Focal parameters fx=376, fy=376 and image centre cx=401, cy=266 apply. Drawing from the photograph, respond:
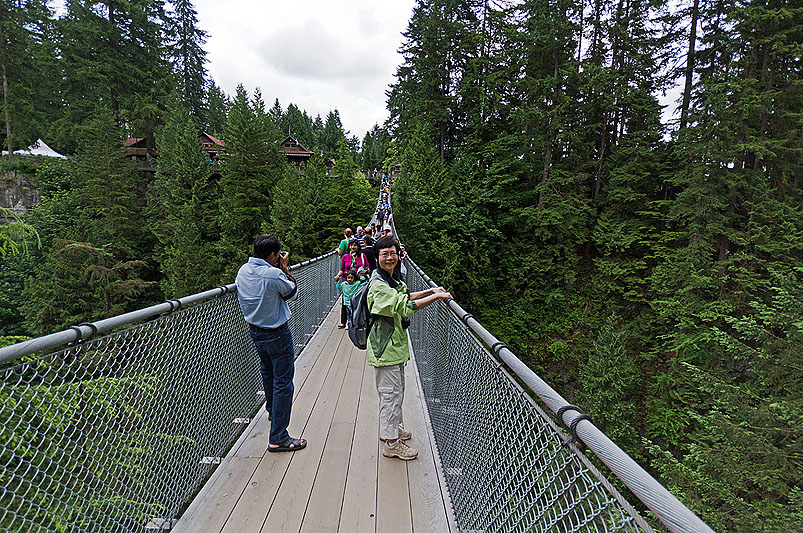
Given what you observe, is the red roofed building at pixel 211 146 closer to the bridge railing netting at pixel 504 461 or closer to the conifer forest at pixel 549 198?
the conifer forest at pixel 549 198

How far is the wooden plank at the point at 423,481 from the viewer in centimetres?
193

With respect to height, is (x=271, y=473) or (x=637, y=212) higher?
(x=637, y=212)

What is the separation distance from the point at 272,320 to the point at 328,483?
103 centimetres

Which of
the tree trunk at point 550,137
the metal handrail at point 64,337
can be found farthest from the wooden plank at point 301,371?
the tree trunk at point 550,137

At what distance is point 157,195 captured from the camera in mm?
22781

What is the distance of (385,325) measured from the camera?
2398 millimetres

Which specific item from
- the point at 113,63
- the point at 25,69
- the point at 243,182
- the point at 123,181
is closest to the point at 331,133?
the point at 113,63

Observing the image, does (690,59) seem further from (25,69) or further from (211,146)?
(25,69)

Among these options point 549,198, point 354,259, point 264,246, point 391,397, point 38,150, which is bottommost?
point 391,397

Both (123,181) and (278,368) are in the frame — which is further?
(123,181)

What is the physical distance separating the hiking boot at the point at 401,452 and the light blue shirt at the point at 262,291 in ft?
3.56

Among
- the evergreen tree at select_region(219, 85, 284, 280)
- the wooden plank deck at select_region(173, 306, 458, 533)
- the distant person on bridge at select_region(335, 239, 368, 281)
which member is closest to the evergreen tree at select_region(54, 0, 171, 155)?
the evergreen tree at select_region(219, 85, 284, 280)

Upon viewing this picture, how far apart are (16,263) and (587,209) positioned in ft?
89.3

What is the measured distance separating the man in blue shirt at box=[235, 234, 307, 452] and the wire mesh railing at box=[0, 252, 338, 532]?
0.27 metres
